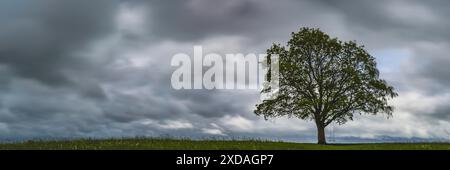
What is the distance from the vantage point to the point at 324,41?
57531 mm

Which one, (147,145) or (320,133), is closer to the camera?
(147,145)

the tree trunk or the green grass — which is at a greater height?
the tree trunk

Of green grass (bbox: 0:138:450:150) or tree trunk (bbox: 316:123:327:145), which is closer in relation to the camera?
green grass (bbox: 0:138:450:150)

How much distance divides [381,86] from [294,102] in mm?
9271

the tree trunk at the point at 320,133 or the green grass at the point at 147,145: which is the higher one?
the tree trunk at the point at 320,133

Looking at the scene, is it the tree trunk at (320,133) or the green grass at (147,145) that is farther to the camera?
the tree trunk at (320,133)

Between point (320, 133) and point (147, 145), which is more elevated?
point (320, 133)
